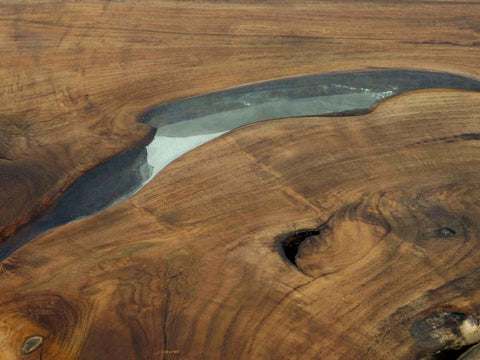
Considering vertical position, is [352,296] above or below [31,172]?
below

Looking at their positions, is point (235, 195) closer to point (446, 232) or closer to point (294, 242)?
point (294, 242)

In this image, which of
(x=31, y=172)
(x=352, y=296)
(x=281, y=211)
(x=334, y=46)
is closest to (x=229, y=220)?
(x=281, y=211)

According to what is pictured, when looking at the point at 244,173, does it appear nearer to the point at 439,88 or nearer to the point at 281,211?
the point at 281,211

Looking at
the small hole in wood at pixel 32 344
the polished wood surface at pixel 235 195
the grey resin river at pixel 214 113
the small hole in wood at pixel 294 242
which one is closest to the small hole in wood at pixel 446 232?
the polished wood surface at pixel 235 195

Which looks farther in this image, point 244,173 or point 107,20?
point 107,20

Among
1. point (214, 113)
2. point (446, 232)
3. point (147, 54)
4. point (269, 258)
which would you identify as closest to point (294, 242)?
point (269, 258)

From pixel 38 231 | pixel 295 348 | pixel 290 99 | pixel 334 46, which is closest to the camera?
pixel 295 348

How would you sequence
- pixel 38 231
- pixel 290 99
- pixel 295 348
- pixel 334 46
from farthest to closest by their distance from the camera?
pixel 334 46, pixel 290 99, pixel 38 231, pixel 295 348
